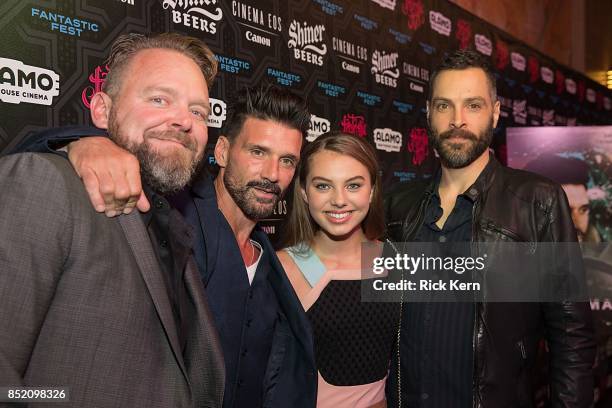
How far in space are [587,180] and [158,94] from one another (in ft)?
15.4

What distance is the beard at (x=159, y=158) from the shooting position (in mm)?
1549

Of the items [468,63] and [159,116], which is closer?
[159,116]

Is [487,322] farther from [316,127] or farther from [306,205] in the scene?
[316,127]

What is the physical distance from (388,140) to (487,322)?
221 cm

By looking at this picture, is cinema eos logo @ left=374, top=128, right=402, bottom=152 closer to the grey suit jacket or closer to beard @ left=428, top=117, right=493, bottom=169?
beard @ left=428, top=117, right=493, bottom=169

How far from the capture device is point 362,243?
8.49 ft

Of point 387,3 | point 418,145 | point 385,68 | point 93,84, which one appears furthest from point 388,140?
point 93,84

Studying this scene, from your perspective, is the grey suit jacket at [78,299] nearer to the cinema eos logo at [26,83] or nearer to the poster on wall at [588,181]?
the cinema eos logo at [26,83]

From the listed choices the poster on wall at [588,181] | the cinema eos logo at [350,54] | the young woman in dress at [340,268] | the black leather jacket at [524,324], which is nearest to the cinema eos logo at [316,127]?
the cinema eos logo at [350,54]

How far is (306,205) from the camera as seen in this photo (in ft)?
8.47

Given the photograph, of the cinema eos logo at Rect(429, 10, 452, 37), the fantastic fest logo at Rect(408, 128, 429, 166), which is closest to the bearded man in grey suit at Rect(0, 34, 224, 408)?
the fantastic fest logo at Rect(408, 128, 429, 166)

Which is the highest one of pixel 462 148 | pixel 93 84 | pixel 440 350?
pixel 93 84

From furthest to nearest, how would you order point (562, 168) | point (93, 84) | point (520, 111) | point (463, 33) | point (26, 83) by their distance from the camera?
point (520, 111) < point (463, 33) < point (562, 168) < point (93, 84) < point (26, 83)

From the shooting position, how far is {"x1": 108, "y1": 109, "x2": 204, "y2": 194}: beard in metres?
1.55
